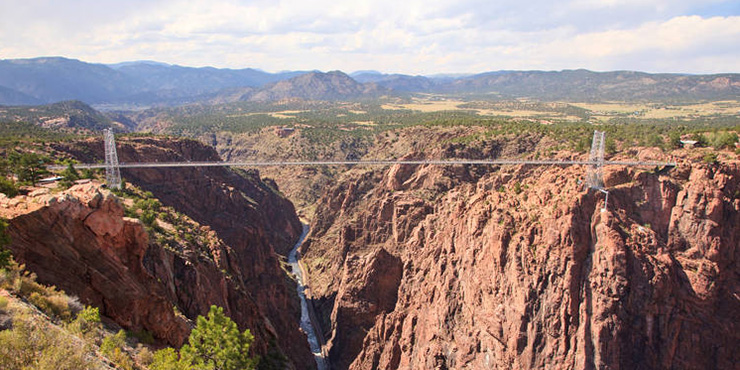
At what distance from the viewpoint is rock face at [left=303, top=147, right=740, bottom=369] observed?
120 feet

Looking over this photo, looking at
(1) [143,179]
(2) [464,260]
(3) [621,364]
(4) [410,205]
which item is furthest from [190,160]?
(3) [621,364]

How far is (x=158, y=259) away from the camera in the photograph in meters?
31.6

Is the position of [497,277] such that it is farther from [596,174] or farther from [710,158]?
[710,158]

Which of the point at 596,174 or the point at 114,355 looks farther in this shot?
the point at 596,174

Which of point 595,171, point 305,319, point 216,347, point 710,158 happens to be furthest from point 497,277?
point 305,319

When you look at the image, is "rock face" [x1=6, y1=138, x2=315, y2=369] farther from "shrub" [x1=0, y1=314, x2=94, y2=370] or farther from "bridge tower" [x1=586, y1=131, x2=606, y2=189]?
"bridge tower" [x1=586, y1=131, x2=606, y2=189]

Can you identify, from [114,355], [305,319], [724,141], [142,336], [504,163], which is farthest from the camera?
[305,319]

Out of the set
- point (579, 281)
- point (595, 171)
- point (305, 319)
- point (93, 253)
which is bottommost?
point (305, 319)

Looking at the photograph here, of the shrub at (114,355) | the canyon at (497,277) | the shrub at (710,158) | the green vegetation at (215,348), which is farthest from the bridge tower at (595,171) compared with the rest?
the shrub at (114,355)

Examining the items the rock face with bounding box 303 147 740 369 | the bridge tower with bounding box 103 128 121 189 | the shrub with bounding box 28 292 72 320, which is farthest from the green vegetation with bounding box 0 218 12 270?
the bridge tower with bounding box 103 128 121 189

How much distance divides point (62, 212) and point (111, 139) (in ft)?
152

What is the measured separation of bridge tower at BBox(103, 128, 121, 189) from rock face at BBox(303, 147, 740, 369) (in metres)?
36.9

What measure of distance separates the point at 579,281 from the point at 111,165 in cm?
5553

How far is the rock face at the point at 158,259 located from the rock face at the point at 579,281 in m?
16.8
